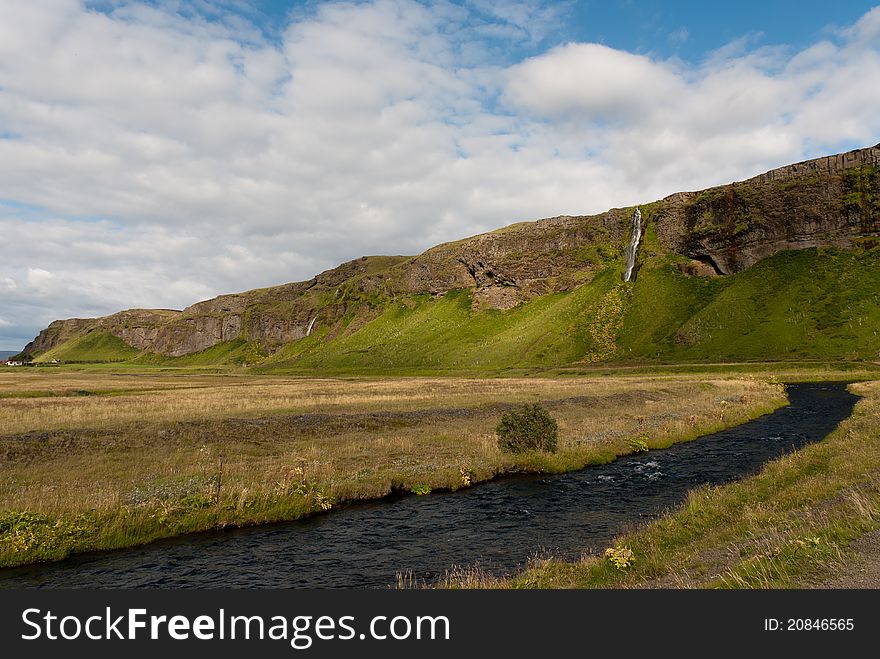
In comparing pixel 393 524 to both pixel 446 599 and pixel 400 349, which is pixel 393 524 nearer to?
pixel 446 599

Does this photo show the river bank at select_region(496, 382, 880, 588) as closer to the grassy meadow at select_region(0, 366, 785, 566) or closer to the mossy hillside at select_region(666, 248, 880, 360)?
the grassy meadow at select_region(0, 366, 785, 566)

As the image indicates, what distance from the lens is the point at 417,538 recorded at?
696 inches

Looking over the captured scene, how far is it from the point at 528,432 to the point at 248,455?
54.2 ft

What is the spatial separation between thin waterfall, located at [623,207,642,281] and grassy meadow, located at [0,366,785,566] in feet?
384

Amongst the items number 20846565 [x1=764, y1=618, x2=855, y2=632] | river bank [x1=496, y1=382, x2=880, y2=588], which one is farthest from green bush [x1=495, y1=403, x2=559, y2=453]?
number 20846565 [x1=764, y1=618, x2=855, y2=632]

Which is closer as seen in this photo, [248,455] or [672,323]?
[248,455]

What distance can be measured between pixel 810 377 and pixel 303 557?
93.7m

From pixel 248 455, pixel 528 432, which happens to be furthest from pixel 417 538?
pixel 248 455

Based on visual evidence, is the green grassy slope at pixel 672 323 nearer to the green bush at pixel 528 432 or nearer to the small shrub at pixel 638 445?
the small shrub at pixel 638 445

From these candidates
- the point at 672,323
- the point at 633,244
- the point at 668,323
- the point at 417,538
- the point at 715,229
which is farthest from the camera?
the point at 633,244

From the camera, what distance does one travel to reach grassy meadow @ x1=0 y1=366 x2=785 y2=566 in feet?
58.1

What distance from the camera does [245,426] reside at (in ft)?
109

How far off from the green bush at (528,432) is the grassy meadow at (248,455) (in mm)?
1011

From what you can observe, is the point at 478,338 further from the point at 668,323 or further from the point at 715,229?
the point at 715,229
